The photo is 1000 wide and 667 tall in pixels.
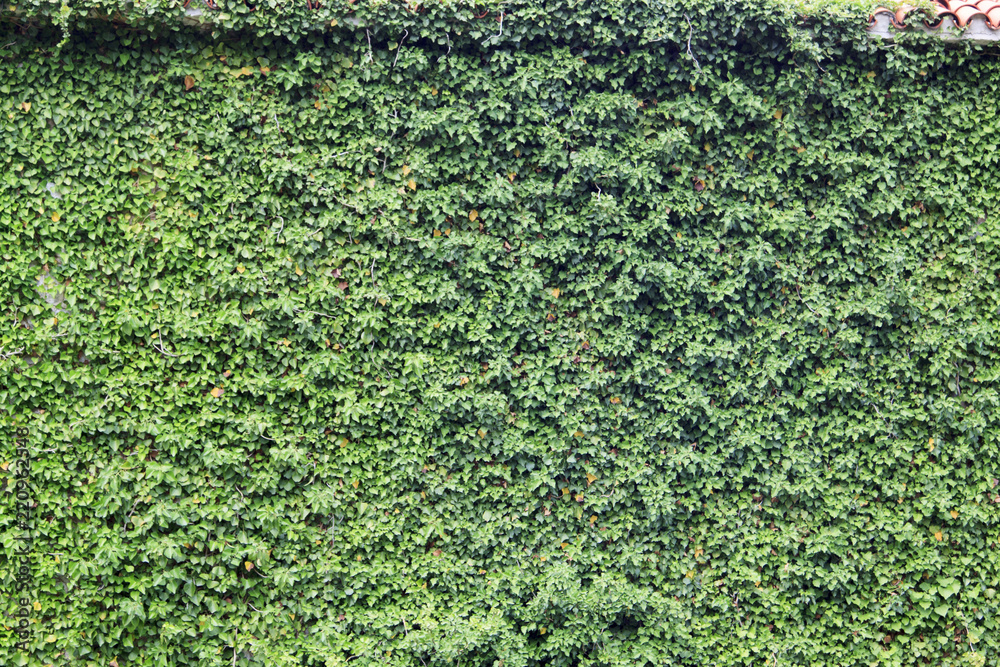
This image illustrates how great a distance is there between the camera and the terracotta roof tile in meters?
4.38

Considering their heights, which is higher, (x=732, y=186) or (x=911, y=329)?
(x=732, y=186)

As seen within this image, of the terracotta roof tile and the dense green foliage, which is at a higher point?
the terracotta roof tile

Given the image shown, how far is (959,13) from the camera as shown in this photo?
14.5 ft

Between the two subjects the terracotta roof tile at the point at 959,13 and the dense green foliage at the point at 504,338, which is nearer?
the dense green foliage at the point at 504,338

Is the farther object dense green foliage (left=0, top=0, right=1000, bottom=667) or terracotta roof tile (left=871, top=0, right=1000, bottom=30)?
terracotta roof tile (left=871, top=0, right=1000, bottom=30)

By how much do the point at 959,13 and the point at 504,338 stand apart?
11.0 feet

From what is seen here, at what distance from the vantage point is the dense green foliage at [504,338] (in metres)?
4.13

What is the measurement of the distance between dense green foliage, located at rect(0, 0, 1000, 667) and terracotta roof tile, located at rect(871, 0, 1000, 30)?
0.55ft

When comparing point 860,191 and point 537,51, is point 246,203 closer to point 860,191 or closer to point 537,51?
point 537,51

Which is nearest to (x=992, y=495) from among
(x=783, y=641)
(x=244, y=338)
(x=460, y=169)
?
(x=783, y=641)

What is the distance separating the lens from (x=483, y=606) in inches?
170

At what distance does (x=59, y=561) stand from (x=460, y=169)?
10.3 ft

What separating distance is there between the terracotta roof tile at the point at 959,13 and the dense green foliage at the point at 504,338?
0.55ft

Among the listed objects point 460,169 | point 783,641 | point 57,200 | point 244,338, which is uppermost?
point 460,169
